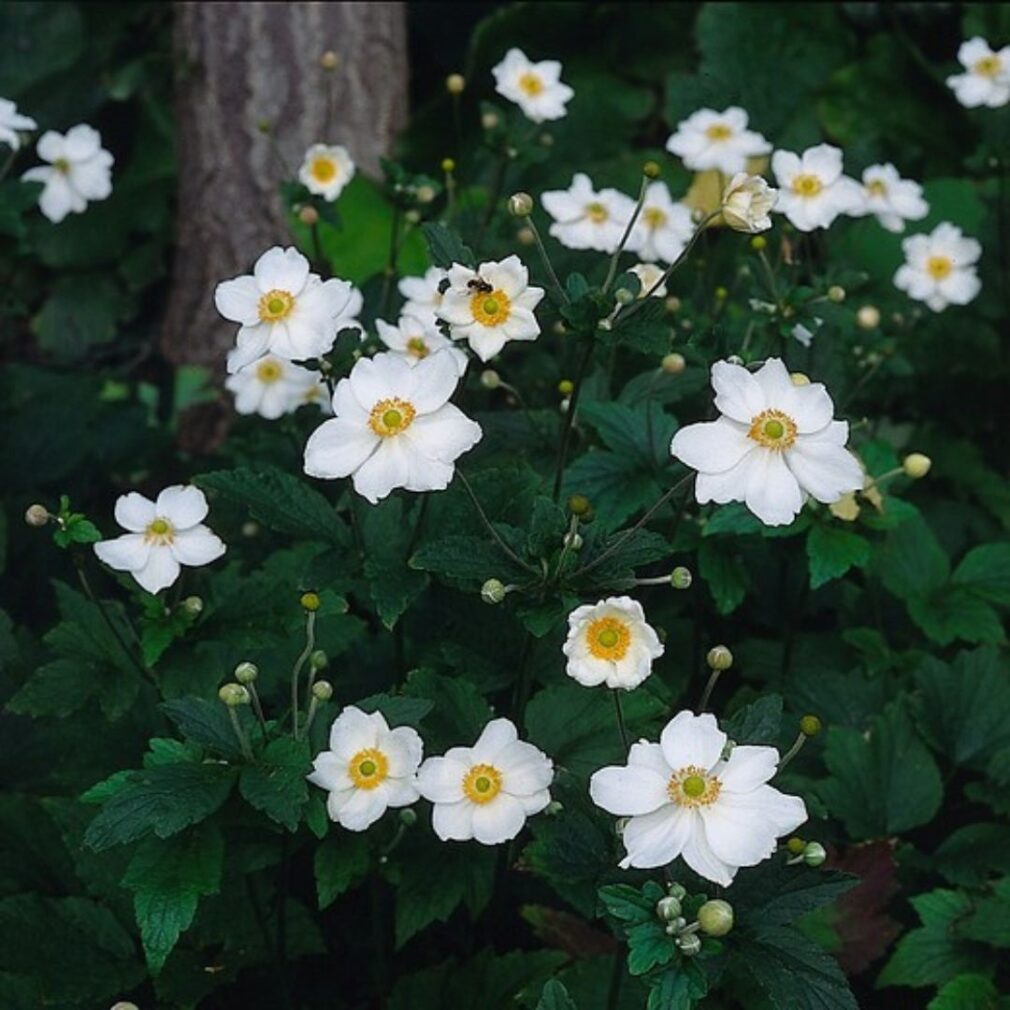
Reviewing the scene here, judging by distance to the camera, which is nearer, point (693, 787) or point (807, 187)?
point (693, 787)

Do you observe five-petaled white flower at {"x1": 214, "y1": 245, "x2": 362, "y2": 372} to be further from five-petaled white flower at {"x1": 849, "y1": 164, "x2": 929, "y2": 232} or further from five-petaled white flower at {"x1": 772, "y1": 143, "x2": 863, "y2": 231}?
five-petaled white flower at {"x1": 849, "y1": 164, "x2": 929, "y2": 232}

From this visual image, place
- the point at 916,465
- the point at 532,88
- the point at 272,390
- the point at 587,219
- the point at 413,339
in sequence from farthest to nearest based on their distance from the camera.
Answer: the point at 532,88
the point at 587,219
the point at 272,390
the point at 413,339
the point at 916,465

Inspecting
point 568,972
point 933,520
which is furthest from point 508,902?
point 933,520

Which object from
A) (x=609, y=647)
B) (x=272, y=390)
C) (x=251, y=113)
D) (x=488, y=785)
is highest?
(x=609, y=647)

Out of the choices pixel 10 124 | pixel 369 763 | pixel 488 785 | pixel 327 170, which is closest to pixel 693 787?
pixel 488 785

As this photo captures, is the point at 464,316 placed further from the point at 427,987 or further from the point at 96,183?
the point at 96,183

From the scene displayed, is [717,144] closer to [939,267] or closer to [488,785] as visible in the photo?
[939,267]

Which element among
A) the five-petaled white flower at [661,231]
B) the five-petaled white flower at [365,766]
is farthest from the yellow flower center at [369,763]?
the five-petaled white flower at [661,231]
